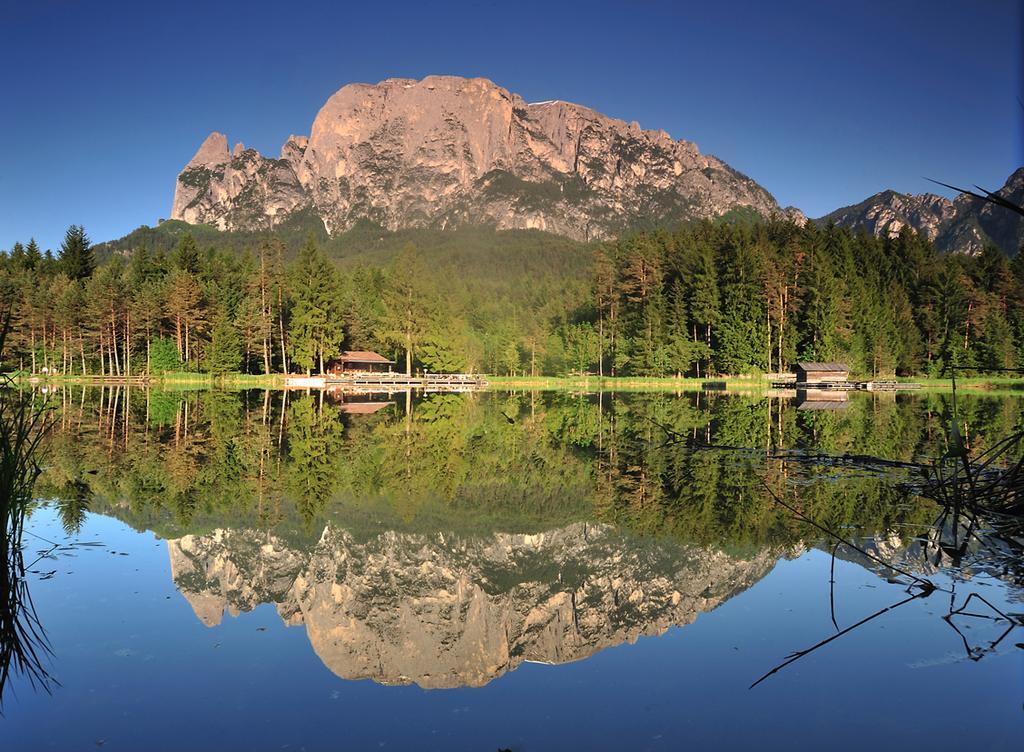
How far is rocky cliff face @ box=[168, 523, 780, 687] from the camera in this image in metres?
5.56

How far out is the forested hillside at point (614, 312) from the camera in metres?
63.9

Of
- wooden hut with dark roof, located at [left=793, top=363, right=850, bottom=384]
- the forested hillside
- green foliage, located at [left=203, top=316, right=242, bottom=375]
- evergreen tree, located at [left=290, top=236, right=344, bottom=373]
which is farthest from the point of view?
evergreen tree, located at [left=290, top=236, right=344, bottom=373]

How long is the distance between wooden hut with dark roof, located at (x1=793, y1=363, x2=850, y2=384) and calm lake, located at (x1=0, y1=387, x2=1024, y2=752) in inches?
1932

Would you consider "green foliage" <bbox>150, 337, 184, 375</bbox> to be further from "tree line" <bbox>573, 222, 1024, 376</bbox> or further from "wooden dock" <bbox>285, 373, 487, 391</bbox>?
"tree line" <bbox>573, 222, 1024, 376</bbox>

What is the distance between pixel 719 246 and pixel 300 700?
70.7 m

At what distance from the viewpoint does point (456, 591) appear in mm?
6895

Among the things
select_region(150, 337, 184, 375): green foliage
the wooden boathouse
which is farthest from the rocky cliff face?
select_region(150, 337, 184, 375): green foliage

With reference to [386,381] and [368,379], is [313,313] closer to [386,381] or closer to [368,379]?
[368,379]

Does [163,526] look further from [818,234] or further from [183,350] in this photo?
[818,234]

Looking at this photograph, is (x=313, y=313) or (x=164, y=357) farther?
(x=313, y=313)

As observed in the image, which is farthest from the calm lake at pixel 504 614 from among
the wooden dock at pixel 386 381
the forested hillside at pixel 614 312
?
the forested hillside at pixel 614 312

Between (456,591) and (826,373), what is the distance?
191 feet

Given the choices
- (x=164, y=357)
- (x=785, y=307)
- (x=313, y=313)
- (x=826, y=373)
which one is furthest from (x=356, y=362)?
(x=826, y=373)

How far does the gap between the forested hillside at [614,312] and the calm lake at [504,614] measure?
54.4 meters
